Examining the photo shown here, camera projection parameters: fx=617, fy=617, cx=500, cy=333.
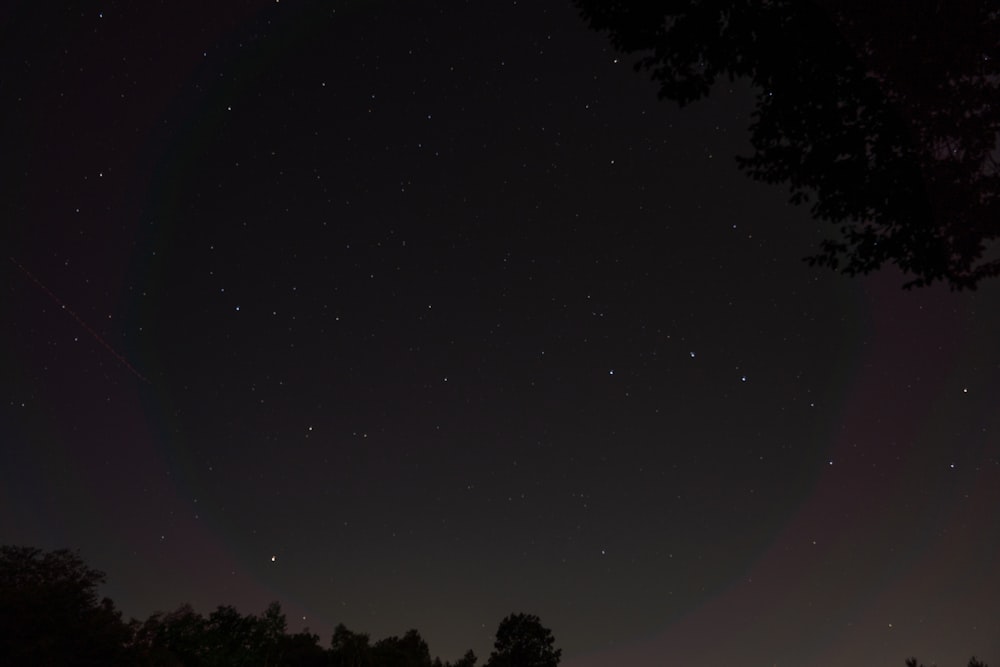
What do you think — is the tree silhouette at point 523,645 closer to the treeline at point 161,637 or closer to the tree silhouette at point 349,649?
the treeline at point 161,637

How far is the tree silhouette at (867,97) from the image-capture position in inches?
244

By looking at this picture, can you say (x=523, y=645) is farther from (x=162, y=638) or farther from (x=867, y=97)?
(x=867, y=97)

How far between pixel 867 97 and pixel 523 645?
60102mm

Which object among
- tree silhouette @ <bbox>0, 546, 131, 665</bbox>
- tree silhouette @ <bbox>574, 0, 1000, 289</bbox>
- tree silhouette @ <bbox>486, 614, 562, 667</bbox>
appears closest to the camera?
tree silhouette @ <bbox>574, 0, 1000, 289</bbox>

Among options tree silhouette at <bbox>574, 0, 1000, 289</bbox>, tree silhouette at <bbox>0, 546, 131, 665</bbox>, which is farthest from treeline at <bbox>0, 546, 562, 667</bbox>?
tree silhouette at <bbox>574, 0, 1000, 289</bbox>

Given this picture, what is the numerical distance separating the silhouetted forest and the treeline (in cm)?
6

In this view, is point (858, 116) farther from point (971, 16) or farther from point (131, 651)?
point (131, 651)

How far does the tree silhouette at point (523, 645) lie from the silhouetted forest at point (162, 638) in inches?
3.3

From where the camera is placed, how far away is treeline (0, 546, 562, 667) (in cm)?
3666

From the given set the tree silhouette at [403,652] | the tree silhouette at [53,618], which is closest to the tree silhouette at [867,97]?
the tree silhouette at [53,618]

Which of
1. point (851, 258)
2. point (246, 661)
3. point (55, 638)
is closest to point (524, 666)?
point (246, 661)

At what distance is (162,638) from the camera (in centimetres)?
6644

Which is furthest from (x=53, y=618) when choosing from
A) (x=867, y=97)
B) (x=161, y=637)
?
(x=867, y=97)

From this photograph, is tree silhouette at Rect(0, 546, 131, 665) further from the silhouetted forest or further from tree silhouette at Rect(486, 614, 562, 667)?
tree silhouette at Rect(486, 614, 562, 667)
